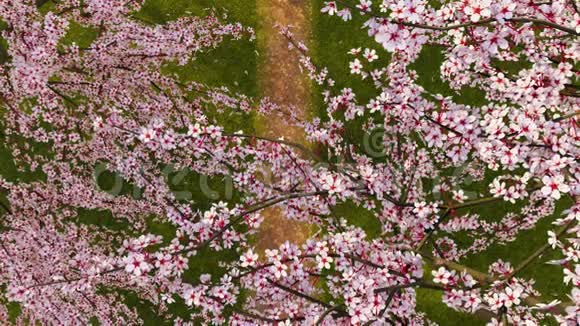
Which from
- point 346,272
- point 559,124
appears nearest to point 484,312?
point 346,272

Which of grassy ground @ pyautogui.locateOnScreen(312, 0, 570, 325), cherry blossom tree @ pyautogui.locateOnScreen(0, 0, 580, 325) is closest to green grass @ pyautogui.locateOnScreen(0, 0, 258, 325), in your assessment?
cherry blossom tree @ pyautogui.locateOnScreen(0, 0, 580, 325)

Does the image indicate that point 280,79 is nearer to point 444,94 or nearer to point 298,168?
point 444,94

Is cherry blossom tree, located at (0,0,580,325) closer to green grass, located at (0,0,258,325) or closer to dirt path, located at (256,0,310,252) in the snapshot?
green grass, located at (0,0,258,325)

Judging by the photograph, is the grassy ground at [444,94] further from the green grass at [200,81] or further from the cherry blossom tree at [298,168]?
the green grass at [200,81]

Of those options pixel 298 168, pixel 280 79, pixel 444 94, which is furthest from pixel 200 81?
pixel 444 94

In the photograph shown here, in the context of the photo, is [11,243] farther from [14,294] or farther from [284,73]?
[284,73]

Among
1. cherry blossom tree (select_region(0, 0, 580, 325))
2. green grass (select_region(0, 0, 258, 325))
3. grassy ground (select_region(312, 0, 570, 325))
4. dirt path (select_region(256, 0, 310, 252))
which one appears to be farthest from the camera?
dirt path (select_region(256, 0, 310, 252))

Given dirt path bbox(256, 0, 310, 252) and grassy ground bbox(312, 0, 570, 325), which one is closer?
grassy ground bbox(312, 0, 570, 325)
